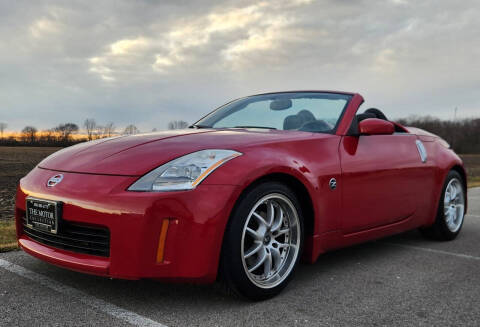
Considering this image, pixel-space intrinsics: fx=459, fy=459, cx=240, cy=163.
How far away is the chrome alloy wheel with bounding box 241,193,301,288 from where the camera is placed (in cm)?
273

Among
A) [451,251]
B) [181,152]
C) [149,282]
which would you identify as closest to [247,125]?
[181,152]

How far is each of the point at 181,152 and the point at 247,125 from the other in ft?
3.72

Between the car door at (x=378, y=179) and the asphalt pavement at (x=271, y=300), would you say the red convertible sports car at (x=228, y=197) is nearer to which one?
the car door at (x=378, y=179)

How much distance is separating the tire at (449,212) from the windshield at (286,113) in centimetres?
153

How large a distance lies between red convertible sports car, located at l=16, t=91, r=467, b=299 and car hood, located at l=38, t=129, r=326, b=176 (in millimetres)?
12

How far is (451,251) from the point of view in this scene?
4.15 metres

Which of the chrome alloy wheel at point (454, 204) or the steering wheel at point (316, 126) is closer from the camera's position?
the steering wheel at point (316, 126)

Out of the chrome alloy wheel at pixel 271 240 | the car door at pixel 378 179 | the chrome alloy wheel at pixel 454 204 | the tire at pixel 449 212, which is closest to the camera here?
the chrome alloy wheel at pixel 271 240

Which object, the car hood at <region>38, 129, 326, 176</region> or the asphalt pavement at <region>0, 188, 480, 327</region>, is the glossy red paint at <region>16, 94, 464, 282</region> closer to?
the car hood at <region>38, 129, 326, 176</region>

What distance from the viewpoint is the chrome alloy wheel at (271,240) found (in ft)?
8.96

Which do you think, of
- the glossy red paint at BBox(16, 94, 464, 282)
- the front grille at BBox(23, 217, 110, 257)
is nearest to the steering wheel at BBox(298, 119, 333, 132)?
the glossy red paint at BBox(16, 94, 464, 282)

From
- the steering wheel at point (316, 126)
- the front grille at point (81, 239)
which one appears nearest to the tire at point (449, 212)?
the steering wheel at point (316, 126)

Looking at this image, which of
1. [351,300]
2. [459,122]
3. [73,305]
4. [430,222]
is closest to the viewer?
[73,305]

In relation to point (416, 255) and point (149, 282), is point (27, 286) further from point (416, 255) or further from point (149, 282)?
point (416, 255)
